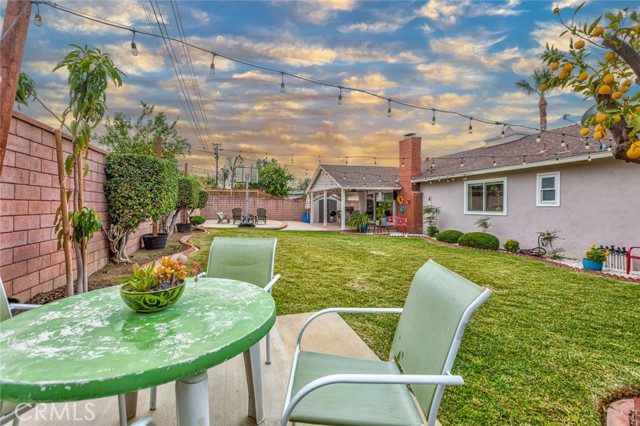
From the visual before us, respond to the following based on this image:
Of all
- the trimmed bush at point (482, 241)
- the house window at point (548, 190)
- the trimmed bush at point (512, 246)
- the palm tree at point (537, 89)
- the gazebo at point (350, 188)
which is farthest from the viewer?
the gazebo at point (350, 188)

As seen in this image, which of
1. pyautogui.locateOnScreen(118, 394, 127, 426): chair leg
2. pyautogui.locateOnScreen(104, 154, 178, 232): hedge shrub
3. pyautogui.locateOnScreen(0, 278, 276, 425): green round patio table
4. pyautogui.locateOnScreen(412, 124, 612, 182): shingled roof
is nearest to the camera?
pyautogui.locateOnScreen(0, 278, 276, 425): green round patio table

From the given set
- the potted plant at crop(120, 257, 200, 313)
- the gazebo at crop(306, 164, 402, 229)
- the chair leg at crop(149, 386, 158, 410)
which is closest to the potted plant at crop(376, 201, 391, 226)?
the gazebo at crop(306, 164, 402, 229)

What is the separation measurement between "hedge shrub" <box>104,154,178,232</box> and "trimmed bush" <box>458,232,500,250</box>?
8.90 meters

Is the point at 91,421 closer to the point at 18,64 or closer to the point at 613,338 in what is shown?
the point at 18,64

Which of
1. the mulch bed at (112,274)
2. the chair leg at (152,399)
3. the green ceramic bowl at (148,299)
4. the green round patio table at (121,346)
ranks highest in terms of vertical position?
the green ceramic bowl at (148,299)

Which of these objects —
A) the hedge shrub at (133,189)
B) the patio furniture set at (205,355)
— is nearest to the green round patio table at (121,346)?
the patio furniture set at (205,355)

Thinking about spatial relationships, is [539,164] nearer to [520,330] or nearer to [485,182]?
[485,182]

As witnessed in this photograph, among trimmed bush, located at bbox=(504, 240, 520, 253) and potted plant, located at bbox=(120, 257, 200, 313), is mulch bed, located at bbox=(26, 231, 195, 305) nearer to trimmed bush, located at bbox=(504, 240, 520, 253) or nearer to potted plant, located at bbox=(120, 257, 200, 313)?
potted plant, located at bbox=(120, 257, 200, 313)

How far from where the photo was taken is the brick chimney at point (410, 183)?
13922 millimetres

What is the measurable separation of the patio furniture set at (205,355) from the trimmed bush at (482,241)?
8870 millimetres

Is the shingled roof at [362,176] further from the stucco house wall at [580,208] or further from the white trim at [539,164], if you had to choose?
the stucco house wall at [580,208]

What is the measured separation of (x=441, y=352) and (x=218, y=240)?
2094 mm

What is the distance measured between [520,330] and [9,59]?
542 cm

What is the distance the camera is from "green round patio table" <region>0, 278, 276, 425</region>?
86 cm
